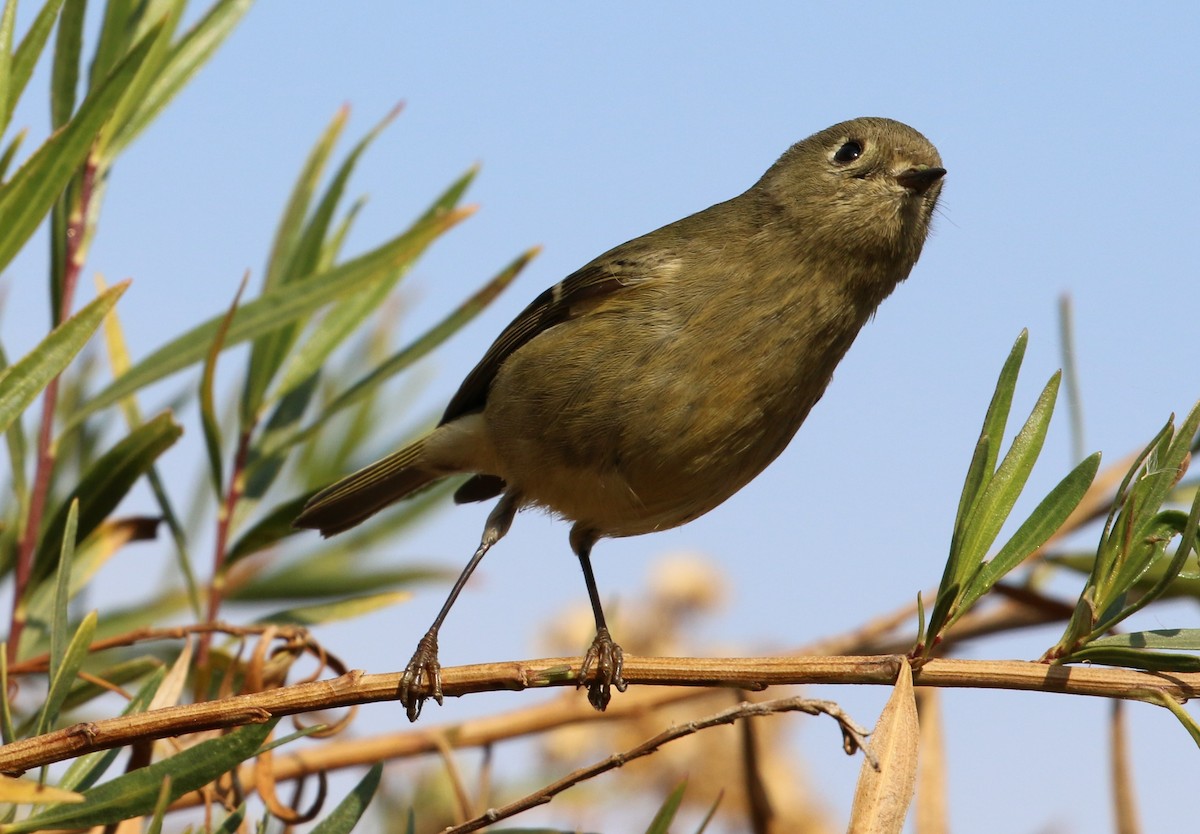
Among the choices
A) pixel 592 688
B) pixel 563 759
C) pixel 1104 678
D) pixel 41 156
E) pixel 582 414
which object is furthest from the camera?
pixel 582 414

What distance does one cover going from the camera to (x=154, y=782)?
1522mm

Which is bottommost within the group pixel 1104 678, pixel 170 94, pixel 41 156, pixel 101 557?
pixel 1104 678

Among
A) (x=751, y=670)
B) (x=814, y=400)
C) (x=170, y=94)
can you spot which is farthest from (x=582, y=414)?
(x=751, y=670)

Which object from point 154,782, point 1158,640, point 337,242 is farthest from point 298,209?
point 1158,640

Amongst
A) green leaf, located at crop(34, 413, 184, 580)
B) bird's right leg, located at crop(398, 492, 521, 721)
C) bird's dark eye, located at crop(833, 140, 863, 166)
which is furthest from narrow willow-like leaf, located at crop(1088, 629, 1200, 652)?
bird's dark eye, located at crop(833, 140, 863, 166)

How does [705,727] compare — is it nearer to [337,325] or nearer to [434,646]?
[337,325]

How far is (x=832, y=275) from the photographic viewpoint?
3295 mm

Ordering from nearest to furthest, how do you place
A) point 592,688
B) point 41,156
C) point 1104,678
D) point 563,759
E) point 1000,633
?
point 1104,678 < point 41,156 < point 1000,633 < point 563,759 < point 592,688

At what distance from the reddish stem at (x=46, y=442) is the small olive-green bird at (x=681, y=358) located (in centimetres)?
61

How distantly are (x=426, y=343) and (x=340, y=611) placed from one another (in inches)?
21.0

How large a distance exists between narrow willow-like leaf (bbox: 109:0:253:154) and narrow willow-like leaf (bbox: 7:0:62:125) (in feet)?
1.65

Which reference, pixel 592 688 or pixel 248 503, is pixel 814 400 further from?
pixel 248 503

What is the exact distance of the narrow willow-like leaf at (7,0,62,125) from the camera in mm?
2025

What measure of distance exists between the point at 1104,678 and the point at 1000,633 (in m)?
0.90
